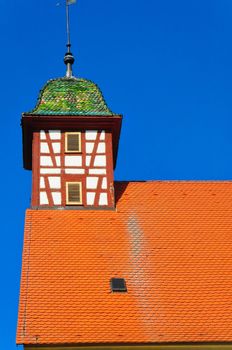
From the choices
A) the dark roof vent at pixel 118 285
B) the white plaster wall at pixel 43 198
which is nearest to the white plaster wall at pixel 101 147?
the white plaster wall at pixel 43 198

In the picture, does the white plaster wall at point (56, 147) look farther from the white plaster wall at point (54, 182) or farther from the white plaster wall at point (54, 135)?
the white plaster wall at point (54, 182)

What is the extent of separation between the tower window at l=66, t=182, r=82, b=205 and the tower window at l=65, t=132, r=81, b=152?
1.06 meters

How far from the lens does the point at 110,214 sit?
20.5 meters

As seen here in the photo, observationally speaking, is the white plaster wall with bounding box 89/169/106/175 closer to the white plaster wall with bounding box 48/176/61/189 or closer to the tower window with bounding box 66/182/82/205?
the tower window with bounding box 66/182/82/205

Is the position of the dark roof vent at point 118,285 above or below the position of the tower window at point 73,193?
below

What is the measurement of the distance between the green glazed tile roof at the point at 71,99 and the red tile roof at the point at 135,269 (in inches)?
88.8

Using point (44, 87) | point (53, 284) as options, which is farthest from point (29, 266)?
point (44, 87)

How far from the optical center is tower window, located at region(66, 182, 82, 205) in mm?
20844

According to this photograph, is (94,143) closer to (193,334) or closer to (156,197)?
(156,197)

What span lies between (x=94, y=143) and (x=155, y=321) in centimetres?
647

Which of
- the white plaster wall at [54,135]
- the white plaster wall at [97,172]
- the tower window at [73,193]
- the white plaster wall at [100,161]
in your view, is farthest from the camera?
the white plaster wall at [54,135]

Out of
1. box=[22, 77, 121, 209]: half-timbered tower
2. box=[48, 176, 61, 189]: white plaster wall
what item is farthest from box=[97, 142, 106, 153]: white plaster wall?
box=[48, 176, 61, 189]: white plaster wall

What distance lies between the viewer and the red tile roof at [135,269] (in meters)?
16.6

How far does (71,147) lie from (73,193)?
4.63 ft
